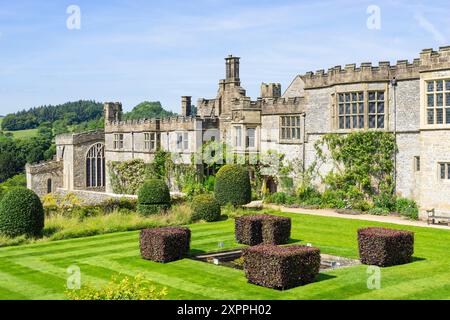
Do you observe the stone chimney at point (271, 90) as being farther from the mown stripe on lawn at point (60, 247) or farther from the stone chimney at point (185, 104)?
the mown stripe on lawn at point (60, 247)

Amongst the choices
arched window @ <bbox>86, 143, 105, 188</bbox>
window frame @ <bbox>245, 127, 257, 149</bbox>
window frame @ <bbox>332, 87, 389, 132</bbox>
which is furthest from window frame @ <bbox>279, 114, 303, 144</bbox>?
arched window @ <bbox>86, 143, 105, 188</bbox>

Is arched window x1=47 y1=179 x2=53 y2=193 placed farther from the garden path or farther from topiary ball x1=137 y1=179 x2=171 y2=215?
the garden path

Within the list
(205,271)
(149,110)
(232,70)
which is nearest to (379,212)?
(205,271)

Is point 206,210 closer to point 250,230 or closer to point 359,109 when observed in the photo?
point 250,230

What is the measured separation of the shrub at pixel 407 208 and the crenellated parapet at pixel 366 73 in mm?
6039

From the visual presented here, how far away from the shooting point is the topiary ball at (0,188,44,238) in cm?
2247

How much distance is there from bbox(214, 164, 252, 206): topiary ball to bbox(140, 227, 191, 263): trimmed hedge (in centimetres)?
1216

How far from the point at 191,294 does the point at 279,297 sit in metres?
2.14

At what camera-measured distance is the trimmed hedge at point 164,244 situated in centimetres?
1770

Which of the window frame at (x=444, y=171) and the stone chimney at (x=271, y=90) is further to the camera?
the stone chimney at (x=271, y=90)

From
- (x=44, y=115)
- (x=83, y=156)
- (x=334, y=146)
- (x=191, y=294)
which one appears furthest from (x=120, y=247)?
(x=44, y=115)

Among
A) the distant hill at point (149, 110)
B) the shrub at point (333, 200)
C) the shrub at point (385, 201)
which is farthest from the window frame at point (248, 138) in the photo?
the distant hill at point (149, 110)

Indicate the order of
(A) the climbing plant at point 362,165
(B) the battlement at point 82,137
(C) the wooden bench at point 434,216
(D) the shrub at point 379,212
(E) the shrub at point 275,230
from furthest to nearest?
(B) the battlement at point 82,137 → (A) the climbing plant at point 362,165 → (D) the shrub at point 379,212 → (C) the wooden bench at point 434,216 → (E) the shrub at point 275,230
